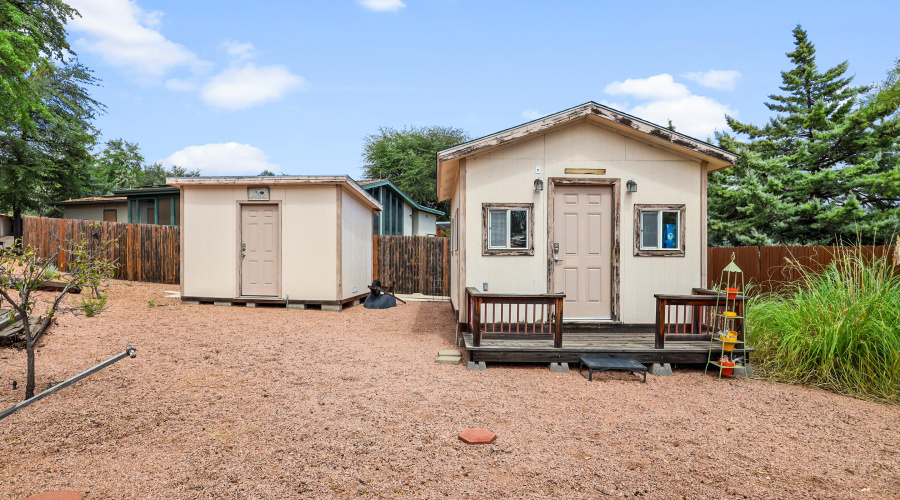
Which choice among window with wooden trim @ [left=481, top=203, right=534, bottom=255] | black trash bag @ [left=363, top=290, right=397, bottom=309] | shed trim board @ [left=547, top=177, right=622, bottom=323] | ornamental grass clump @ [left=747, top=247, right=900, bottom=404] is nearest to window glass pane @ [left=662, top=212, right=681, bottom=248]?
shed trim board @ [left=547, top=177, right=622, bottom=323]

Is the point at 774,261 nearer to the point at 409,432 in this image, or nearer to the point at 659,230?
the point at 659,230

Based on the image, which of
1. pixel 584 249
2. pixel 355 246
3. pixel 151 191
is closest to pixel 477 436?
pixel 584 249

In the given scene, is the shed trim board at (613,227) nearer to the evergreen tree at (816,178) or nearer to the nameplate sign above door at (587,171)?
the nameplate sign above door at (587,171)

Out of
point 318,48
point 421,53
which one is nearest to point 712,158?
point 421,53

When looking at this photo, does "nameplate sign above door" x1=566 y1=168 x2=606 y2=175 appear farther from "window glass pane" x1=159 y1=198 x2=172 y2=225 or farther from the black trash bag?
"window glass pane" x1=159 y1=198 x2=172 y2=225

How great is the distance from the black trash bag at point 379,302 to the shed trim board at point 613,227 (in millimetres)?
5002

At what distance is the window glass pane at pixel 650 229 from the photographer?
624 cm

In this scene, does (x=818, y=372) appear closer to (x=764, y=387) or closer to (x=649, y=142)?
(x=764, y=387)

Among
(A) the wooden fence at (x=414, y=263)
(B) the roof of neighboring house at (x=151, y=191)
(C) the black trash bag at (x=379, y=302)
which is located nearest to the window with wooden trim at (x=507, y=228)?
(C) the black trash bag at (x=379, y=302)

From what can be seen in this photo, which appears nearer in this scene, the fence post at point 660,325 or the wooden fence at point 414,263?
the fence post at point 660,325

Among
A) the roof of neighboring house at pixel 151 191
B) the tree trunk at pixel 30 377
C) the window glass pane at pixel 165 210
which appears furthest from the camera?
the window glass pane at pixel 165 210

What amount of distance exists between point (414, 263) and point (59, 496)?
1076 cm

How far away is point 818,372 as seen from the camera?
4.60 m

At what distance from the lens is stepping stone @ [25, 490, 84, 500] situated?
2.24m
